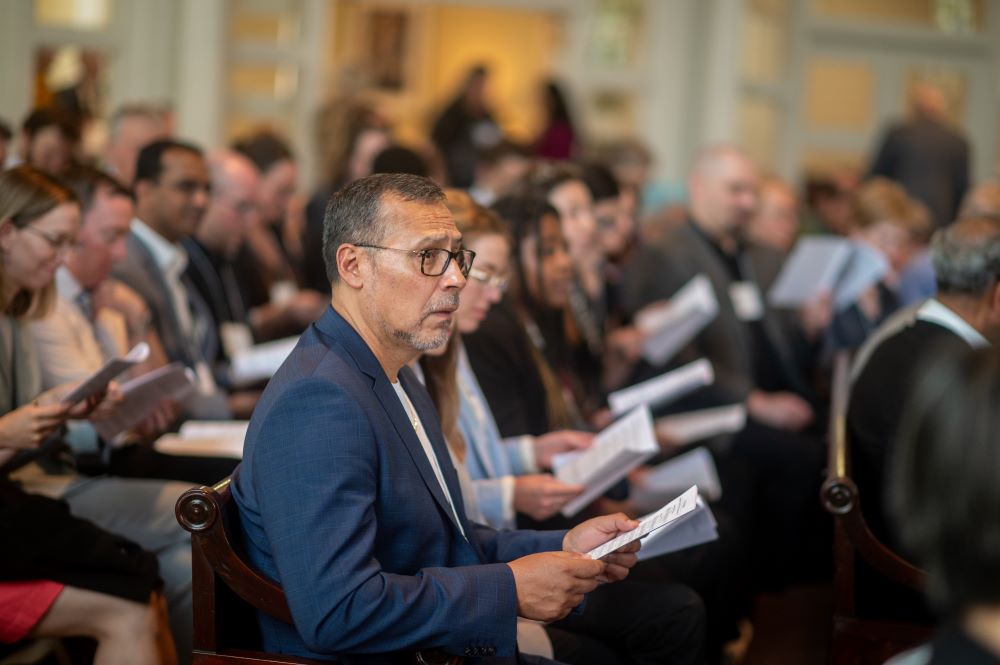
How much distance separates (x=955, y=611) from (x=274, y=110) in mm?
7966

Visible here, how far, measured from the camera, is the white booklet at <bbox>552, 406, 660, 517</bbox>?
2.93 meters

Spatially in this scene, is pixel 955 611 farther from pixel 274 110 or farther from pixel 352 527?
pixel 274 110

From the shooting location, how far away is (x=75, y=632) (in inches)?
105

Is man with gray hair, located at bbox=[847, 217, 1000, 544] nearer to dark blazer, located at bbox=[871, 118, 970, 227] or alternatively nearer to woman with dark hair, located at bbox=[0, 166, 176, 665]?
woman with dark hair, located at bbox=[0, 166, 176, 665]

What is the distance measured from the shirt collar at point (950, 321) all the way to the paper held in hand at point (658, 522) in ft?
4.11

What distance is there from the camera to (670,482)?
402cm

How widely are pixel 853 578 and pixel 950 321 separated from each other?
0.80 m

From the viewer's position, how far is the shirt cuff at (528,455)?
338 centimetres

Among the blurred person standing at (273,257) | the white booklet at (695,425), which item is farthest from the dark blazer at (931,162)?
the white booklet at (695,425)

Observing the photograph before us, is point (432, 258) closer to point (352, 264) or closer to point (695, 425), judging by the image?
point (352, 264)

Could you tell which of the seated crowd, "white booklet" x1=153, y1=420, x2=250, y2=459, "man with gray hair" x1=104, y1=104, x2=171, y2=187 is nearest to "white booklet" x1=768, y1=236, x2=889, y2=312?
the seated crowd

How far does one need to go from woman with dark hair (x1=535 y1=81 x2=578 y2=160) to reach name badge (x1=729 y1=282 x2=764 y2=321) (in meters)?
3.55

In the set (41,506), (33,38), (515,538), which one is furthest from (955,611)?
(33,38)

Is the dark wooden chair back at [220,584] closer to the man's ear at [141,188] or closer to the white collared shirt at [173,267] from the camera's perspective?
the white collared shirt at [173,267]
